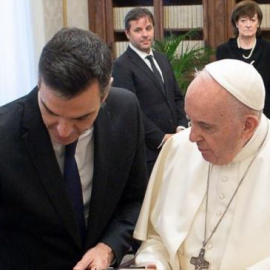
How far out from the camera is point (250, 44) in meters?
5.04

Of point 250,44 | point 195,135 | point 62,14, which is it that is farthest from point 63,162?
point 62,14

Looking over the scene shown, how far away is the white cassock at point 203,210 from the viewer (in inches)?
76.4

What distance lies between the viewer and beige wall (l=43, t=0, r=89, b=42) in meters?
5.50

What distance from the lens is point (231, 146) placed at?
1.92 metres

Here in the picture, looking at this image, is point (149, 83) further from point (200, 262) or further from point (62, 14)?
point (200, 262)

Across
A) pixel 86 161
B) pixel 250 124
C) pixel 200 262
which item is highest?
pixel 250 124

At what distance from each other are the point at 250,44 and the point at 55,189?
3618mm

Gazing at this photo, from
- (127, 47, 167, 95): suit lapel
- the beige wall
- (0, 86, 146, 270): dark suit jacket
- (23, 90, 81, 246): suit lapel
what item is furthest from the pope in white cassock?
the beige wall

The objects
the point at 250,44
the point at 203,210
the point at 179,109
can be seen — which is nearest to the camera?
the point at 203,210

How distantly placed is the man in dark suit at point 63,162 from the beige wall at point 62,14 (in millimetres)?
3653

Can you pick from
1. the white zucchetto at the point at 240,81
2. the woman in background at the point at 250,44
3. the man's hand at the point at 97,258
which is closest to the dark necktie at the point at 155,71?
the woman in background at the point at 250,44

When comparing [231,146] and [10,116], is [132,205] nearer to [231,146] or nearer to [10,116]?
[231,146]

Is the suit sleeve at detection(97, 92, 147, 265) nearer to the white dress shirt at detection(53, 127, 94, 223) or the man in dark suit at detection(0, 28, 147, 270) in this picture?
the man in dark suit at detection(0, 28, 147, 270)

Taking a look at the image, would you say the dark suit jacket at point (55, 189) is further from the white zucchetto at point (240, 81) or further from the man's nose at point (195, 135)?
the white zucchetto at point (240, 81)
